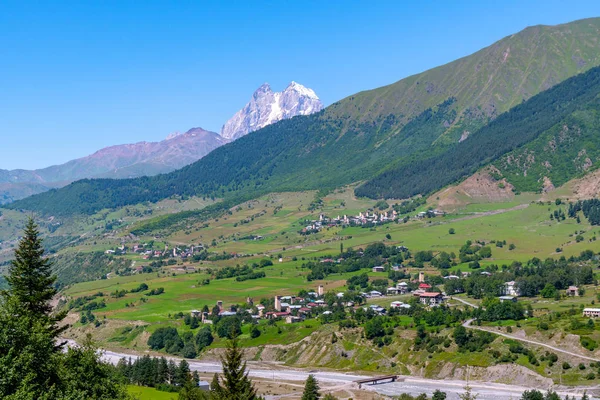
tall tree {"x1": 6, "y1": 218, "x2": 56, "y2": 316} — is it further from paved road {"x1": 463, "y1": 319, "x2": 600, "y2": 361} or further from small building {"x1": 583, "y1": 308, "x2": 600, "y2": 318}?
small building {"x1": 583, "y1": 308, "x2": 600, "y2": 318}

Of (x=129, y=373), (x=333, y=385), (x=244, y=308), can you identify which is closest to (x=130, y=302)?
(x=244, y=308)

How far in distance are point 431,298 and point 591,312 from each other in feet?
129

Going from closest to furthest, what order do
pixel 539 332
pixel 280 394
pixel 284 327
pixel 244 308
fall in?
pixel 280 394 < pixel 539 332 < pixel 284 327 < pixel 244 308

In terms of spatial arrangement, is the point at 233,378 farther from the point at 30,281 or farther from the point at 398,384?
the point at 398,384

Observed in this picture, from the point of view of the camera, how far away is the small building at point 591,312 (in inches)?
4665

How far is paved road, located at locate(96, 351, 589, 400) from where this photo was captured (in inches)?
3912

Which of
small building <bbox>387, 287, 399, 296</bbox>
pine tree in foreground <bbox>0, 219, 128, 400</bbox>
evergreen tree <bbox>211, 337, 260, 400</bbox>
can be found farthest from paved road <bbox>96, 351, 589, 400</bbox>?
small building <bbox>387, 287, 399, 296</bbox>

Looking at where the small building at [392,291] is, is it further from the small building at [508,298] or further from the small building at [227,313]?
the small building at [227,313]

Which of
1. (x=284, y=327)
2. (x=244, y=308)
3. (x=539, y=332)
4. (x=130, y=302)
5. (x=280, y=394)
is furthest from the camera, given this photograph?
(x=130, y=302)

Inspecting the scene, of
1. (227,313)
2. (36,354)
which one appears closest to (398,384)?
(227,313)

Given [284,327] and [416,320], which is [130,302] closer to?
[284,327]

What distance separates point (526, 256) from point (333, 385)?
101835mm

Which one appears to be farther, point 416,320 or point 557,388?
point 416,320

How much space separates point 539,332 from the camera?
11406 centimetres
